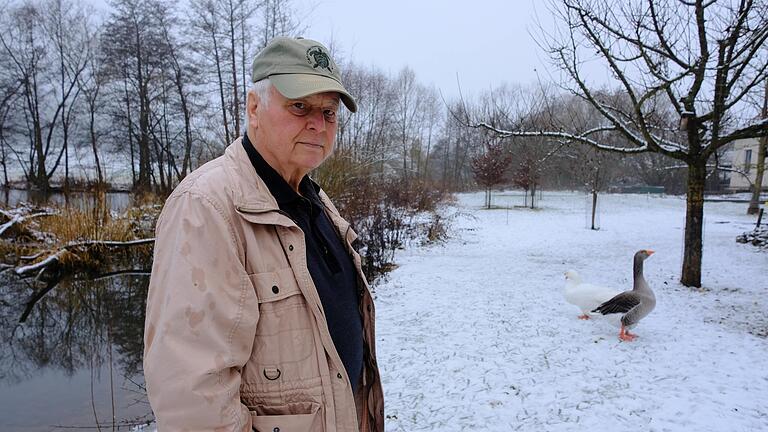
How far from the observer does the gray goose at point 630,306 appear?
4902 millimetres

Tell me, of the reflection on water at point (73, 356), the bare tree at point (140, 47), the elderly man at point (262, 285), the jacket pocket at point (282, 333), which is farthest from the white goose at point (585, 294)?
the bare tree at point (140, 47)

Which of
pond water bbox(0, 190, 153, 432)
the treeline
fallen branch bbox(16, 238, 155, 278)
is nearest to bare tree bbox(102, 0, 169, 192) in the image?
the treeline

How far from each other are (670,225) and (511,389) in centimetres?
1731

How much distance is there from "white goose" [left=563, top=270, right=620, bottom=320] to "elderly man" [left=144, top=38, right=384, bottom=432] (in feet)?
16.2

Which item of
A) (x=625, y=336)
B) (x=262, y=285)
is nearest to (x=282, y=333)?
(x=262, y=285)

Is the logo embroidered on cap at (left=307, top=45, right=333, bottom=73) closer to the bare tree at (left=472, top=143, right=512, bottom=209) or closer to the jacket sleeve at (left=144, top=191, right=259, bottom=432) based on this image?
the jacket sleeve at (left=144, top=191, right=259, bottom=432)

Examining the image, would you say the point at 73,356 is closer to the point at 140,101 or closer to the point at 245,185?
the point at 245,185

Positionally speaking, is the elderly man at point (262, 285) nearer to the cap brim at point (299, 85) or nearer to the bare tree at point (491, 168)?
Answer: the cap brim at point (299, 85)

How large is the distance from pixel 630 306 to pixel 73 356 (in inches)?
328

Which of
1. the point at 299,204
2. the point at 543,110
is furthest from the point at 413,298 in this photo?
the point at 299,204

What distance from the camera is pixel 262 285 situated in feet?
3.91

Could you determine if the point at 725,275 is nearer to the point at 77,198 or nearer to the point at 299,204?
the point at 299,204

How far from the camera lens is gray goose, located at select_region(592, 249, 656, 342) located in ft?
16.1

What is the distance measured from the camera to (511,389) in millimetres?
4059
